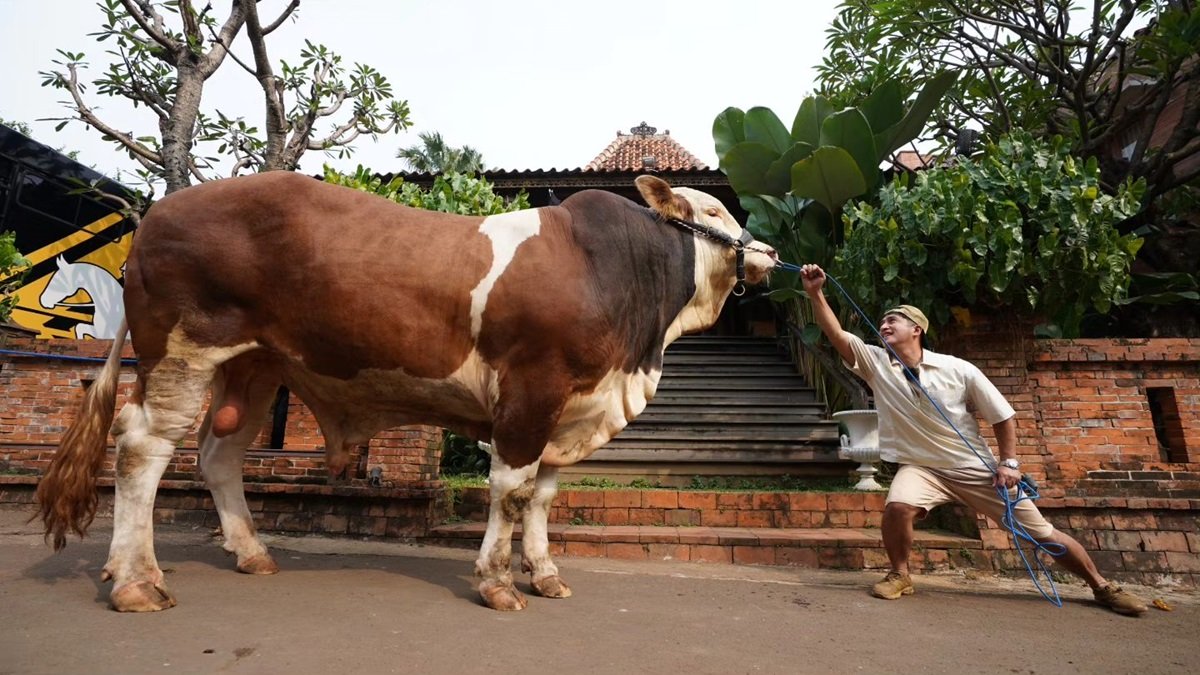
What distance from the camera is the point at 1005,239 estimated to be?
4.59 m

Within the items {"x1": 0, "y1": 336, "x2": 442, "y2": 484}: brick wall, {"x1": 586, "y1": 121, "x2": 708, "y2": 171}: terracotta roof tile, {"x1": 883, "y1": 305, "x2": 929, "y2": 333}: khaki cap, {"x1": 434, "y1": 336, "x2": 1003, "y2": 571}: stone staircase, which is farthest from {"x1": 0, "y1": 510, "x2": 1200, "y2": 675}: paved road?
{"x1": 586, "y1": 121, "x2": 708, "y2": 171}: terracotta roof tile

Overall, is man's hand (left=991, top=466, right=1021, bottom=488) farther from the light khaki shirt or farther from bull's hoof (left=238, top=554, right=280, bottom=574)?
bull's hoof (left=238, top=554, right=280, bottom=574)

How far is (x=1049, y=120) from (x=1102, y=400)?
17.7 feet

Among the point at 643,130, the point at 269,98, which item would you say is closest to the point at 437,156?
the point at 643,130

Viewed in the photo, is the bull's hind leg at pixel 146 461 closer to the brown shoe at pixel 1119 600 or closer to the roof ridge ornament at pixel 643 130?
the brown shoe at pixel 1119 600

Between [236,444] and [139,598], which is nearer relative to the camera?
[139,598]

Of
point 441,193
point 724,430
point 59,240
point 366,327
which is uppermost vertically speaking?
point 59,240

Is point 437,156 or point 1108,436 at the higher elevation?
point 437,156

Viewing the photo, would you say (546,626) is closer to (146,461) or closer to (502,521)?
(502,521)

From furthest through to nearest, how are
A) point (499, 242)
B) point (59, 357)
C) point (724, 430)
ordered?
point (724, 430)
point (59, 357)
point (499, 242)

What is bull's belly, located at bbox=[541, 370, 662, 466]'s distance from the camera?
3293 mm

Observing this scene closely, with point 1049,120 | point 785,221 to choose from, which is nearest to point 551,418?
point 785,221

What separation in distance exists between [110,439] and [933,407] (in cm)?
629

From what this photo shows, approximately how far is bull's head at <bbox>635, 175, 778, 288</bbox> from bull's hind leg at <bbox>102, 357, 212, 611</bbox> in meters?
2.37
